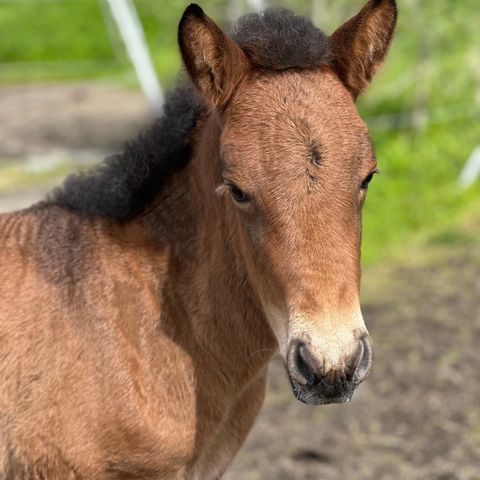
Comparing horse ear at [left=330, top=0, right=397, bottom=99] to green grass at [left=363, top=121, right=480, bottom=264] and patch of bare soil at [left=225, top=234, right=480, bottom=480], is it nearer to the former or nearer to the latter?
patch of bare soil at [left=225, top=234, right=480, bottom=480]

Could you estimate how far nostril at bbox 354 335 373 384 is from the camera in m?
2.86

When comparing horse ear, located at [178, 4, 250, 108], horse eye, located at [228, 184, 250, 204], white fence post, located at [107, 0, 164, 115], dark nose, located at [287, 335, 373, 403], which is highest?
horse ear, located at [178, 4, 250, 108]

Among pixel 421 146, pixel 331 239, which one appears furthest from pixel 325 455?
pixel 421 146

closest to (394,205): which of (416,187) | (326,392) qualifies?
(416,187)

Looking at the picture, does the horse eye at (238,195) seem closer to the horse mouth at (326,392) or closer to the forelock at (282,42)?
the forelock at (282,42)

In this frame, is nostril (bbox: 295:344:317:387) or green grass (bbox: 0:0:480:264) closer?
nostril (bbox: 295:344:317:387)

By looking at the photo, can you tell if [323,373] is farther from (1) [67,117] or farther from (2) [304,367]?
(1) [67,117]

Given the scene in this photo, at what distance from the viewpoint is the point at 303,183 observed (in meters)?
2.97

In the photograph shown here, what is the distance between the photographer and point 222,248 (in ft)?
11.4

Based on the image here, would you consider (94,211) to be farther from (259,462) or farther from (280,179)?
(259,462)

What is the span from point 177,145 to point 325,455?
8.39 ft

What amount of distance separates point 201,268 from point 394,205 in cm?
559

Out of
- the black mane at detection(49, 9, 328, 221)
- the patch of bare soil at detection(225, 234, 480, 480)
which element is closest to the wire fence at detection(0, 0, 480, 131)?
the patch of bare soil at detection(225, 234, 480, 480)

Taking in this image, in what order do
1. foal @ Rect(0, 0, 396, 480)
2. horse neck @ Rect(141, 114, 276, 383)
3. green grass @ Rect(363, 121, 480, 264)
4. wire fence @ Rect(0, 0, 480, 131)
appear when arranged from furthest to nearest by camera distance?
wire fence @ Rect(0, 0, 480, 131) < green grass @ Rect(363, 121, 480, 264) < horse neck @ Rect(141, 114, 276, 383) < foal @ Rect(0, 0, 396, 480)
